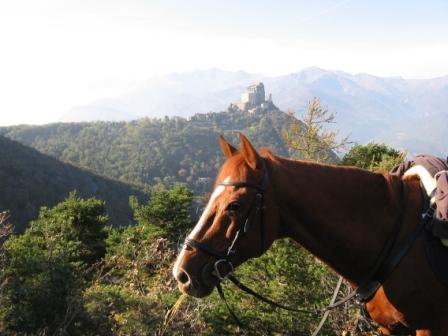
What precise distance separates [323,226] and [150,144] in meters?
140

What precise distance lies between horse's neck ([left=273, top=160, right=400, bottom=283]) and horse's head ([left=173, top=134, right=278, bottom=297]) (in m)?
0.18

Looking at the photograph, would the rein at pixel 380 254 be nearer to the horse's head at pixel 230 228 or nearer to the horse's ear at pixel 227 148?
the horse's head at pixel 230 228

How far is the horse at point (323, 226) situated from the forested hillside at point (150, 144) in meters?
97.6

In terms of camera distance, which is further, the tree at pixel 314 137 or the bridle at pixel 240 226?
the tree at pixel 314 137

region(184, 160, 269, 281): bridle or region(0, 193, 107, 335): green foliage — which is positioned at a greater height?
region(184, 160, 269, 281): bridle

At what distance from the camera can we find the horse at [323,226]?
8.14 feet

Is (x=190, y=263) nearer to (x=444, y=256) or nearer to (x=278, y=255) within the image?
(x=444, y=256)

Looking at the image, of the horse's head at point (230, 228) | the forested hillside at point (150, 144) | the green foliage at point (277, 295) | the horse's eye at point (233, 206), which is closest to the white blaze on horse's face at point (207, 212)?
the horse's head at point (230, 228)

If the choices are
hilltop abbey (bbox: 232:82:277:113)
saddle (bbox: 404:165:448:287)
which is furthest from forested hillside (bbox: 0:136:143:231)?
hilltop abbey (bbox: 232:82:277:113)

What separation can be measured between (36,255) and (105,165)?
115 meters

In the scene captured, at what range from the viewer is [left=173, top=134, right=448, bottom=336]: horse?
2.48 meters

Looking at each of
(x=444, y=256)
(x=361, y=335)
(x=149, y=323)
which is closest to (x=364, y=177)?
(x=444, y=256)

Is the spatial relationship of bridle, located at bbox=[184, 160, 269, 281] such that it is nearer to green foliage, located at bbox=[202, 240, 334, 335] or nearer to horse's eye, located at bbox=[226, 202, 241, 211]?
horse's eye, located at bbox=[226, 202, 241, 211]

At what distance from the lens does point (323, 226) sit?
2689mm
